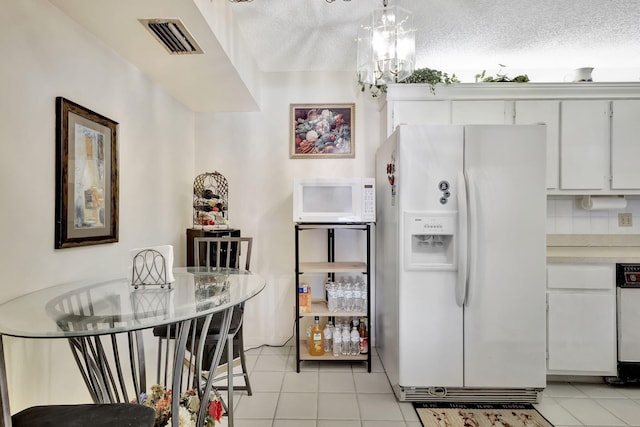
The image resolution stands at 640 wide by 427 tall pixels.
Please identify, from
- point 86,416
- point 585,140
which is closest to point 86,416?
point 86,416

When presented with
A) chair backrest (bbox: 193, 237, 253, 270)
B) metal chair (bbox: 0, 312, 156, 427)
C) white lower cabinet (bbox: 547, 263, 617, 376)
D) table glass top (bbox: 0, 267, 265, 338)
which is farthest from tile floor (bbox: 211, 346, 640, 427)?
metal chair (bbox: 0, 312, 156, 427)

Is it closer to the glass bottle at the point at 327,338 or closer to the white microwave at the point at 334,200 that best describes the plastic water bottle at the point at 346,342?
the glass bottle at the point at 327,338

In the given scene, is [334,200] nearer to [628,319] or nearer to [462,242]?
[462,242]

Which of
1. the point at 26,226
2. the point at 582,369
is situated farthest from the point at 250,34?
the point at 582,369

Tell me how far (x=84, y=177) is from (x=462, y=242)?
2170 mm

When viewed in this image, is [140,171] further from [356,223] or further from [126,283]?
[356,223]

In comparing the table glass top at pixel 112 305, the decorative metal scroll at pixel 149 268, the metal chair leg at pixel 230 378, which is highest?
the decorative metal scroll at pixel 149 268

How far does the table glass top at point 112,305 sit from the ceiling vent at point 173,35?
1.29 meters

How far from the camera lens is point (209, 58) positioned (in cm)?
207

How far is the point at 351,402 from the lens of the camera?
2.25 meters

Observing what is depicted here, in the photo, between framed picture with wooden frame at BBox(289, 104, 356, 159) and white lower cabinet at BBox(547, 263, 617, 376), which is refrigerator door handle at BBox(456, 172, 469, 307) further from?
framed picture with wooden frame at BBox(289, 104, 356, 159)

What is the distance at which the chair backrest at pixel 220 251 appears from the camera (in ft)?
7.98

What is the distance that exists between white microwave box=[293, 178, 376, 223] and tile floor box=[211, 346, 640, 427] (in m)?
1.21

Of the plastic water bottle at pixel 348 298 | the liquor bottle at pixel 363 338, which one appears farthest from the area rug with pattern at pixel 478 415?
the plastic water bottle at pixel 348 298
